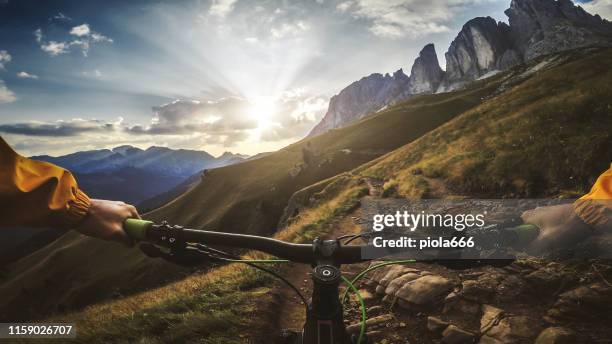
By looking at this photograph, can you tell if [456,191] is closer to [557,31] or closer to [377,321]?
[377,321]

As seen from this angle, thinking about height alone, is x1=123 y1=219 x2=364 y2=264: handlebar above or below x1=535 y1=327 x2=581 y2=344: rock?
above

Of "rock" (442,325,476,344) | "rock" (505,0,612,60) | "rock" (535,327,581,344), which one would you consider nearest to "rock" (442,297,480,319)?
"rock" (442,325,476,344)

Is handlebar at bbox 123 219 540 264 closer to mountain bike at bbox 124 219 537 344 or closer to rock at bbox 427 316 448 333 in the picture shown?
mountain bike at bbox 124 219 537 344

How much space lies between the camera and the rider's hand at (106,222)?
2.92 metres

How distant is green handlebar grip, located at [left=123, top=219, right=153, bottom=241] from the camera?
2.84 m

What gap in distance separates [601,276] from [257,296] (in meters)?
6.50

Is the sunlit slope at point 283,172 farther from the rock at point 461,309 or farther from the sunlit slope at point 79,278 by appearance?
the rock at point 461,309

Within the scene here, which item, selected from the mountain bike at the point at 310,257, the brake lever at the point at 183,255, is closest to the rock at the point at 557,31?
the mountain bike at the point at 310,257

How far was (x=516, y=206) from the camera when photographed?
11945 millimetres

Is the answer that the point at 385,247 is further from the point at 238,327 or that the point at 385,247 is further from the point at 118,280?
the point at 118,280

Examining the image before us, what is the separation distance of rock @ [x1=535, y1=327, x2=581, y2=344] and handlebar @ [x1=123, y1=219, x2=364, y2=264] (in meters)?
3.65

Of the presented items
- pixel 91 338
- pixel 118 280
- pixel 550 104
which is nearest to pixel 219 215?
pixel 118 280

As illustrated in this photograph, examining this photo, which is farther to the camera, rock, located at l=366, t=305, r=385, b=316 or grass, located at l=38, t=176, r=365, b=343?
rock, located at l=366, t=305, r=385, b=316

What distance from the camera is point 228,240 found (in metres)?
2.70
